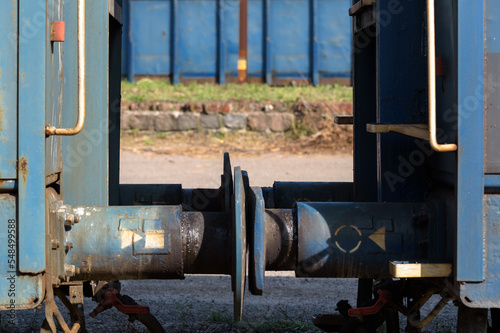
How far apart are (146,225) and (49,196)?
13.7 inches

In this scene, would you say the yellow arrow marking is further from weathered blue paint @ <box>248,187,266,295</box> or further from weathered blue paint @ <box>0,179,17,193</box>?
weathered blue paint @ <box>0,179,17,193</box>

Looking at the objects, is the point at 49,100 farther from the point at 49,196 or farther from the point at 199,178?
the point at 199,178

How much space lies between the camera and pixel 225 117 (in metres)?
12.5

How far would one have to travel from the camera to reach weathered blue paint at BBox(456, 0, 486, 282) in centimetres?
202

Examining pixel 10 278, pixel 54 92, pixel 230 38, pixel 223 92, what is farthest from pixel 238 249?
pixel 230 38

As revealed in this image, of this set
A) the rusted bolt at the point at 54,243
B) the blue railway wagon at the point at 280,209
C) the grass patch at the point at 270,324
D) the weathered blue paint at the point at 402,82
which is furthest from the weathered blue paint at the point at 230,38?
the rusted bolt at the point at 54,243

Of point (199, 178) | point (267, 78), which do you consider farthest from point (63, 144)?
point (267, 78)

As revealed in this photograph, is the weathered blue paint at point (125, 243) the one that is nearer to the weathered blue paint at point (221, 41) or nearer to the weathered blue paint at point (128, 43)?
the weathered blue paint at point (221, 41)

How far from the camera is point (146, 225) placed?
228 centimetres

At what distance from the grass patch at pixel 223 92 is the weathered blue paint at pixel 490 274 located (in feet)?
35.4

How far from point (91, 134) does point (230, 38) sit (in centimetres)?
1159

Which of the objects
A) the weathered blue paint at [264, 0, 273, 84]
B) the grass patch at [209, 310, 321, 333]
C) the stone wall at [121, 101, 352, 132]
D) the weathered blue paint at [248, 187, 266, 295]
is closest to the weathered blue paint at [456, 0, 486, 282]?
the weathered blue paint at [248, 187, 266, 295]

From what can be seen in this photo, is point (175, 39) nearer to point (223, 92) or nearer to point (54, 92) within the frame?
point (223, 92)

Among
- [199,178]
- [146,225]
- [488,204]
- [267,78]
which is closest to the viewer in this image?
[488,204]
